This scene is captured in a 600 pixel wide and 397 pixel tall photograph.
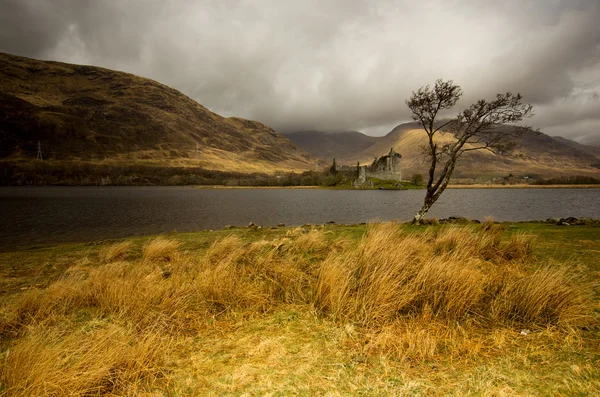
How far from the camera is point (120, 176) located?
161m

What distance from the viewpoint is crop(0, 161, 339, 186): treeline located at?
5541 inches

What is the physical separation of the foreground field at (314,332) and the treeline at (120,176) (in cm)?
15298

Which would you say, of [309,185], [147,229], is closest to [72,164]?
[309,185]

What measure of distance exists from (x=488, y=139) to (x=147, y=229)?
30311mm

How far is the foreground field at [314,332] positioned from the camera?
318 centimetres

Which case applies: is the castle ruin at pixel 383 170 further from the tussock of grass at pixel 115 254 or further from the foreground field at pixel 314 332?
the foreground field at pixel 314 332

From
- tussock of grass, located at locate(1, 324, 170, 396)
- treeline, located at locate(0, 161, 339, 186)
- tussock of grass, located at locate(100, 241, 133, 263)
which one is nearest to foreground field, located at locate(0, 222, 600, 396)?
tussock of grass, located at locate(1, 324, 170, 396)

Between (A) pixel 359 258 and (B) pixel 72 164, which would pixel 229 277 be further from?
(B) pixel 72 164

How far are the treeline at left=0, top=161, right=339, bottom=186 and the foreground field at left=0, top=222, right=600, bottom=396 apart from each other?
152982 mm

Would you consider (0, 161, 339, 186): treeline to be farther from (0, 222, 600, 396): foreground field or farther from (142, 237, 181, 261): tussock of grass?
(0, 222, 600, 396): foreground field

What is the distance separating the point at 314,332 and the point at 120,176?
622 ft

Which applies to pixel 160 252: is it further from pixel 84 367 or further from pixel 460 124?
pixel 460 124

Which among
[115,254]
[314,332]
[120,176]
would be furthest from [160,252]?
[120,176]

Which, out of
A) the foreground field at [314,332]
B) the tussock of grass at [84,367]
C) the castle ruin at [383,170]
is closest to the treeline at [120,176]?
the castle ruin at [383,170]
